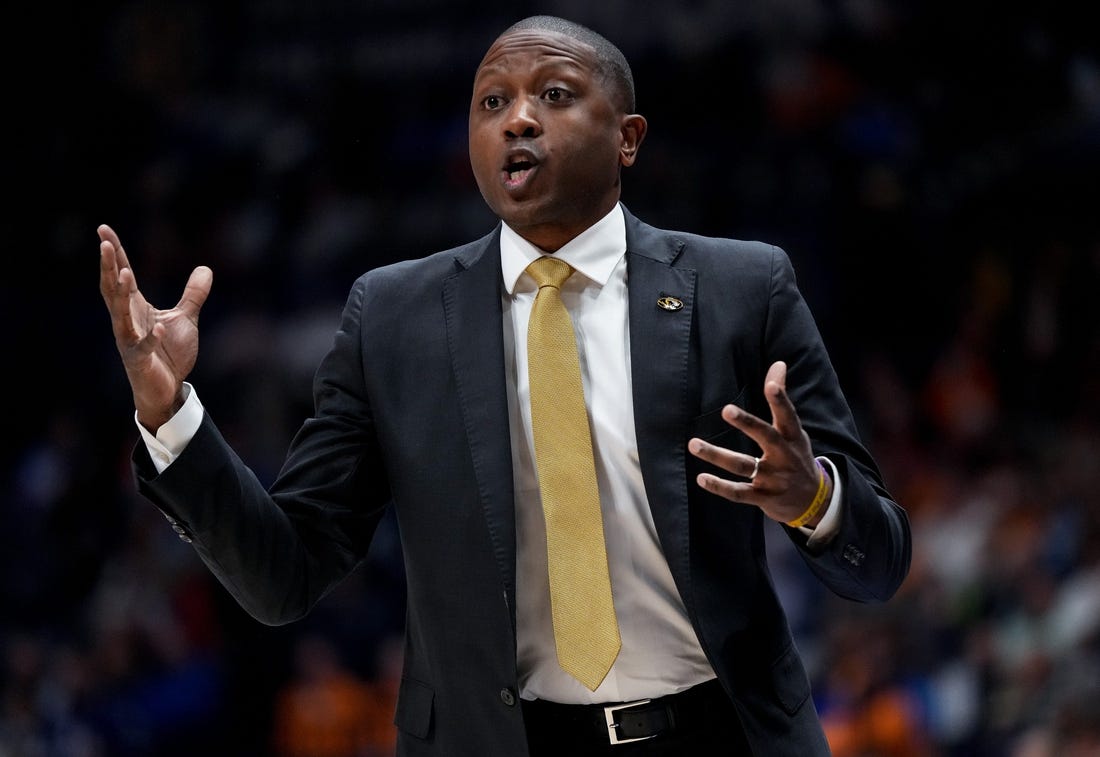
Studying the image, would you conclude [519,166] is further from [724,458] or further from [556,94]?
[724,458]

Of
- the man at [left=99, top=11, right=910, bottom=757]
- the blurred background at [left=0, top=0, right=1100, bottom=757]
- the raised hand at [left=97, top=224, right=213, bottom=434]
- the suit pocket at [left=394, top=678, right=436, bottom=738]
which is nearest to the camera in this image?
the raised hand at [left=97, top=224, right=213, bottom=434]

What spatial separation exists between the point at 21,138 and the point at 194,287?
6.57 meters

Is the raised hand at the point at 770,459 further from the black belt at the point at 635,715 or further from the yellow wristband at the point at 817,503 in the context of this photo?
the black belt at the point at 635,715

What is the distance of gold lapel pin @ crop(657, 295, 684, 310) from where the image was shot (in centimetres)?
228

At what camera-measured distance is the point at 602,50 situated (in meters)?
2.40

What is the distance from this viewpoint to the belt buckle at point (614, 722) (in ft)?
7.16

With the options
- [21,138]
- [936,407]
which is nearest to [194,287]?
[936,407]

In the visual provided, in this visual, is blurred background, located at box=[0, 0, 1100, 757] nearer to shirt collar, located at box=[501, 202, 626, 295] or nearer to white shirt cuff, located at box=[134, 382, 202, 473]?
shirt collar, located at box=[501, 202, 626, 295]

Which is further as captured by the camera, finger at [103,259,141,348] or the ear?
the ear

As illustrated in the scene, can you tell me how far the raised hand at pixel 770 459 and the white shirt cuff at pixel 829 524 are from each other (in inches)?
3.6

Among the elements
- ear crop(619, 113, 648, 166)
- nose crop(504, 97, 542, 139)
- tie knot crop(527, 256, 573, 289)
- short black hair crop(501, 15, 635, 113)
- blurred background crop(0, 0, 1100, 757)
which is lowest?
blurred background crop(0, 0, 1100, 757)

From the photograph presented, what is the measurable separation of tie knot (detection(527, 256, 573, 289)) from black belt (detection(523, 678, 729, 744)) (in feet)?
2.08

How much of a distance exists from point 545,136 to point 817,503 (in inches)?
27.7

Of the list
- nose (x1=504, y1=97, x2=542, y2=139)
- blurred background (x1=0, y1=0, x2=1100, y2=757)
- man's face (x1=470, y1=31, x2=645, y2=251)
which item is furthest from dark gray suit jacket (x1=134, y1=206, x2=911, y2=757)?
blurred background (x1=0, y1=0, x2=1100, y2=757)
